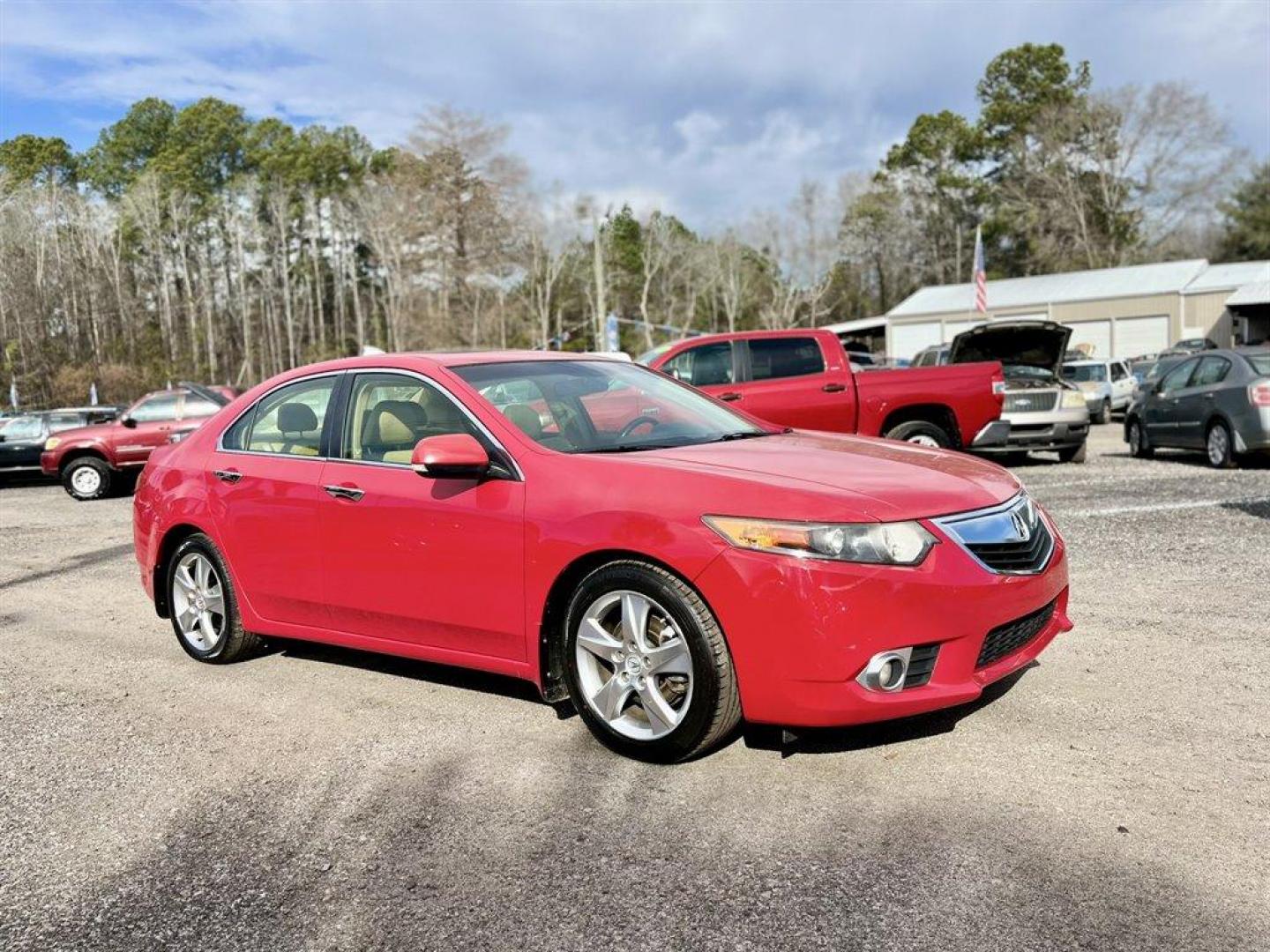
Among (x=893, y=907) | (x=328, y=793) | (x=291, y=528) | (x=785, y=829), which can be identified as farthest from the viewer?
(x=291, y=528)

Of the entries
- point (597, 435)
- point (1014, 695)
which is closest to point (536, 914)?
point (597, 435)

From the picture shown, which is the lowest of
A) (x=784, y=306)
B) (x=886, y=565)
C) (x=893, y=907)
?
(x=893, y=907)

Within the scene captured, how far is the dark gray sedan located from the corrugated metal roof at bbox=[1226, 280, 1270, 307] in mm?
33958

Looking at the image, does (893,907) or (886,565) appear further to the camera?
(886,565)

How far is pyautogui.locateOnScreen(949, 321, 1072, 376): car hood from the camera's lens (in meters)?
13.9

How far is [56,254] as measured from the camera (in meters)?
56.3

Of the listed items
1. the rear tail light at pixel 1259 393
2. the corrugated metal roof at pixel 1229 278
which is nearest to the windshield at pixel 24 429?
the rear tail light at pixel 1259 393

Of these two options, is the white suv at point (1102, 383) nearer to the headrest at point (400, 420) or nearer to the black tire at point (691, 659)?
the headrest at point (400, 420)

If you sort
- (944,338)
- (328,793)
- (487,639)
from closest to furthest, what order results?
(328,793) → (487,639) → (944,338)

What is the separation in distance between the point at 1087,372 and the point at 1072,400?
1220 cm

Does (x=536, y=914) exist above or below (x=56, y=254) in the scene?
below

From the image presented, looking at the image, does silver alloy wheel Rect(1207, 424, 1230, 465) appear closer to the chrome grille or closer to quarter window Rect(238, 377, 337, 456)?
the chrome grille

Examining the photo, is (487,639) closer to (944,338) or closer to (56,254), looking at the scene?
(944,338)

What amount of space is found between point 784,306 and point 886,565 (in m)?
66.8
